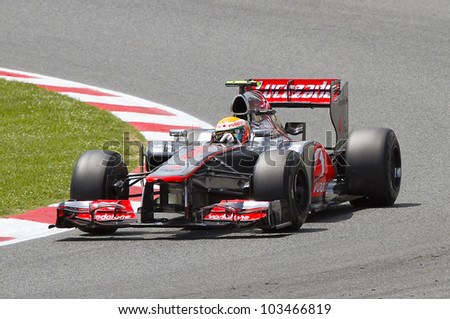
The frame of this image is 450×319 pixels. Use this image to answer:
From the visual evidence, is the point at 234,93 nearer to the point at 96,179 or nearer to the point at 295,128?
the point at 295,128

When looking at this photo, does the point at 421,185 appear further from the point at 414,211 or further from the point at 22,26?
the point at 22,26

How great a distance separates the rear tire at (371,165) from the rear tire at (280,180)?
3.98 ft

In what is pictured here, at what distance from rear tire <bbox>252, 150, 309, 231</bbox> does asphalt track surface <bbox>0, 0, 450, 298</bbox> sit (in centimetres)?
21

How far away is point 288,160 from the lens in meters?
Answer: 9.87

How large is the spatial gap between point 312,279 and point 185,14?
39.5ft

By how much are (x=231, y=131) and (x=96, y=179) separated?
1.34 metres

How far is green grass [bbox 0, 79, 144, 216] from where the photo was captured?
1191 centimetres

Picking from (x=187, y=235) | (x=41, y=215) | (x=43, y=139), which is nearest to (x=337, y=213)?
(x=187, y=235)

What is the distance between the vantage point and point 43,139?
14.4 meters

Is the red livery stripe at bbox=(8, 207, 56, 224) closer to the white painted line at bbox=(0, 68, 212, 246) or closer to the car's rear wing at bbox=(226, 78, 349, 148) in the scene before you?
the white painted line at bbox=(0, 68, 212, 246)

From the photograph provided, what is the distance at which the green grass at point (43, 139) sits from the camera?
1191cm

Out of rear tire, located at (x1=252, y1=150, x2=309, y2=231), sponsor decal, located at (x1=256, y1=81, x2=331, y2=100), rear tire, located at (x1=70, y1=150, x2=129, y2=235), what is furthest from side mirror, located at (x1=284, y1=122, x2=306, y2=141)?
rear tire, located at (x1=70, y1=150, x2=129, y2=235)

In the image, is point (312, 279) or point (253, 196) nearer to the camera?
point (312, 279)

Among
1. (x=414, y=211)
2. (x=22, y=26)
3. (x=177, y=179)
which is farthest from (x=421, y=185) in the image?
(x=22, y=26)
